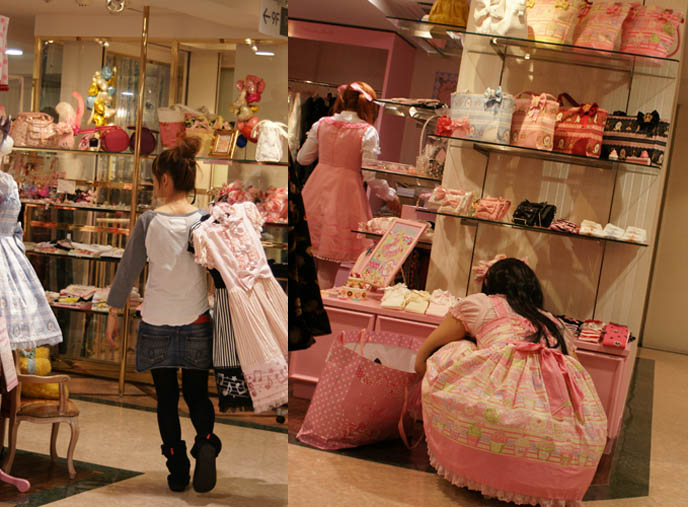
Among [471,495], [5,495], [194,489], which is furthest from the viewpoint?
[471,495]

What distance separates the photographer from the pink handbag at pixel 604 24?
11.5ft

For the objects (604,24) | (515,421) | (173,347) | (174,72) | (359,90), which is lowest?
(515,421)

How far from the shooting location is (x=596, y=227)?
3627 mm

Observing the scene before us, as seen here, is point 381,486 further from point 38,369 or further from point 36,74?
point 36,74

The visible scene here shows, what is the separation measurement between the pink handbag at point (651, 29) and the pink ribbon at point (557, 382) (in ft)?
5.07

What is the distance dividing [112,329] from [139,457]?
24cm

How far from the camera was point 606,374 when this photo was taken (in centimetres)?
347

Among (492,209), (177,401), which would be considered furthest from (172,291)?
(492,209)

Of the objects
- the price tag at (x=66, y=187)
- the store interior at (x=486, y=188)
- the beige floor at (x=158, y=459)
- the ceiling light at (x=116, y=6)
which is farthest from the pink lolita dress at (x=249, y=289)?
the store interior at (x=486, y=188)

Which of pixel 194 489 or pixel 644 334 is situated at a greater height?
pixel 194 489

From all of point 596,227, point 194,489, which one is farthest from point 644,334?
point 194,489

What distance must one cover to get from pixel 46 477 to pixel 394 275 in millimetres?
2712

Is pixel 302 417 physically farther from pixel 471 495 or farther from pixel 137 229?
pixel 137 229

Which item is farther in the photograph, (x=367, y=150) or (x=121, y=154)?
(x=367, y=150)
